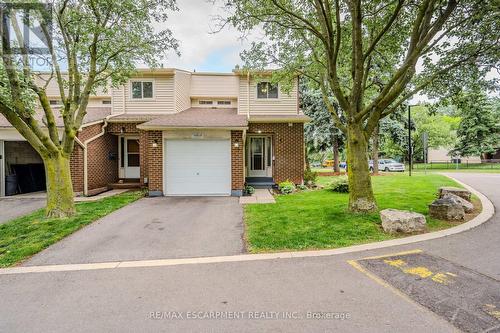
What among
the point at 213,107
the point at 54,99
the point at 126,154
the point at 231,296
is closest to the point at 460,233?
the point at 231,296

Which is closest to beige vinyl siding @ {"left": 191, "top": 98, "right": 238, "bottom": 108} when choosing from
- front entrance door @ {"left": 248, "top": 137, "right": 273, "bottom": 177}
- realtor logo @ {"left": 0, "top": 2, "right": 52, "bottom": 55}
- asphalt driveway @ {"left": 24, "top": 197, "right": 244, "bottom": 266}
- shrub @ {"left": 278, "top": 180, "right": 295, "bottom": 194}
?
front entrance door @ {"left": 248, "top": 137, "right": 273, "bottom": 177}

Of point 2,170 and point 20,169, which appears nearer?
point 2,170

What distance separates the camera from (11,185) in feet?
38.3

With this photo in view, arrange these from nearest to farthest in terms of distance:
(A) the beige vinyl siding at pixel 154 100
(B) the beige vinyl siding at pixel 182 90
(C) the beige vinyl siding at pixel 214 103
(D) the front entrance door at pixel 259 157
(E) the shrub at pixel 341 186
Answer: (E) the shrub at pixel 341 186, (D) the front entrance door at pixel 259 157, (A) the beige vinyl siding at pixel 154 100, (B) the beige vinyl siding at pixel 182 90, (C) the beige vinyl siding at pixel 214 103

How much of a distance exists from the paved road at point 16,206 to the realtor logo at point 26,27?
499 centimetres

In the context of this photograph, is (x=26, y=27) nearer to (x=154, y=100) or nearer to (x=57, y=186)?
(x=57, y=186)

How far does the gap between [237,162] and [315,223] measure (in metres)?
5.12

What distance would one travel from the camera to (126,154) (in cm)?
1362

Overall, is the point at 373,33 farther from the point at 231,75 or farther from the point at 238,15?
the point at 231,75

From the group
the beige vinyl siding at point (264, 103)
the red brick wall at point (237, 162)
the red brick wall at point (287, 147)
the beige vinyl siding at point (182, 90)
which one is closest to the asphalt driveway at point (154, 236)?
the red brick wall at point (237, 162)

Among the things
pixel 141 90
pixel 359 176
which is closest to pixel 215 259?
pixel 359 176

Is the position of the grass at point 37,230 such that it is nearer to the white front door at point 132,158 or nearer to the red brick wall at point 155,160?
the red brick wall at point 155,160

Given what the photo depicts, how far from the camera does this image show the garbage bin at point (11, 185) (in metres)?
11.5

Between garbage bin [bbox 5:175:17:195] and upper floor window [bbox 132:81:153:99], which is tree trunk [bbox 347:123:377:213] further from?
garbage bin [bbox 5:175:17:195]
